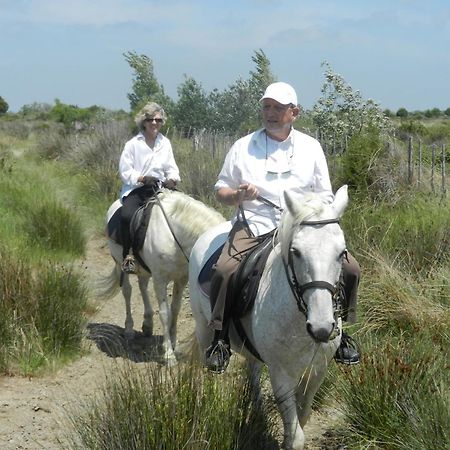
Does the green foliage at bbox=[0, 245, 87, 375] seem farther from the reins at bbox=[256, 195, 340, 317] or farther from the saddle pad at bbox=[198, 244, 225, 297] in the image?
the reins at bbox=[256, 195, 340, 317]

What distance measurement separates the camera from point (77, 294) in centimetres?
722

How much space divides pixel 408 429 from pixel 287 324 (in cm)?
88

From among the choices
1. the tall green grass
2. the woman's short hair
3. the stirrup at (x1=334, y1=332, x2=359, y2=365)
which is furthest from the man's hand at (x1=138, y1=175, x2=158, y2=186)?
the stirrup at (x1=334, y1=332, x2=359, y2=365)

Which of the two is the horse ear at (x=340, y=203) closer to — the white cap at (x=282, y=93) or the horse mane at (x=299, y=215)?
the horse mane at (x=299, y=215)

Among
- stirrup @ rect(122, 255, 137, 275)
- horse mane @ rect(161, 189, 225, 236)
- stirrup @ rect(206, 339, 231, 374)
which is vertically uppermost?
horse mane @ rect(161, 189, 225, 236)

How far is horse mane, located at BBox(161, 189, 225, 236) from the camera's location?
6918 millimetres

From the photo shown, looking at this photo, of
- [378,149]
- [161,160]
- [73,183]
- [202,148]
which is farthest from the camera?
[73,183]

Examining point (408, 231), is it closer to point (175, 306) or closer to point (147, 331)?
point (175, 306)

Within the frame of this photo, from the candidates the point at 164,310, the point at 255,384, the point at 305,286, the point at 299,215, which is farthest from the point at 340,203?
the point at 164,310

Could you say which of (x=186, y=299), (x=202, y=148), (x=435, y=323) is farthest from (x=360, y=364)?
(x=202, y=148)

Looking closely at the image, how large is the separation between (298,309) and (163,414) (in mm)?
968

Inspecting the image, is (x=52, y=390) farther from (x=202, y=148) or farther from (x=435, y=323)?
(x=202, y=148)

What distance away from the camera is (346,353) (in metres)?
4.53

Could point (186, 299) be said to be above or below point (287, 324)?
below
